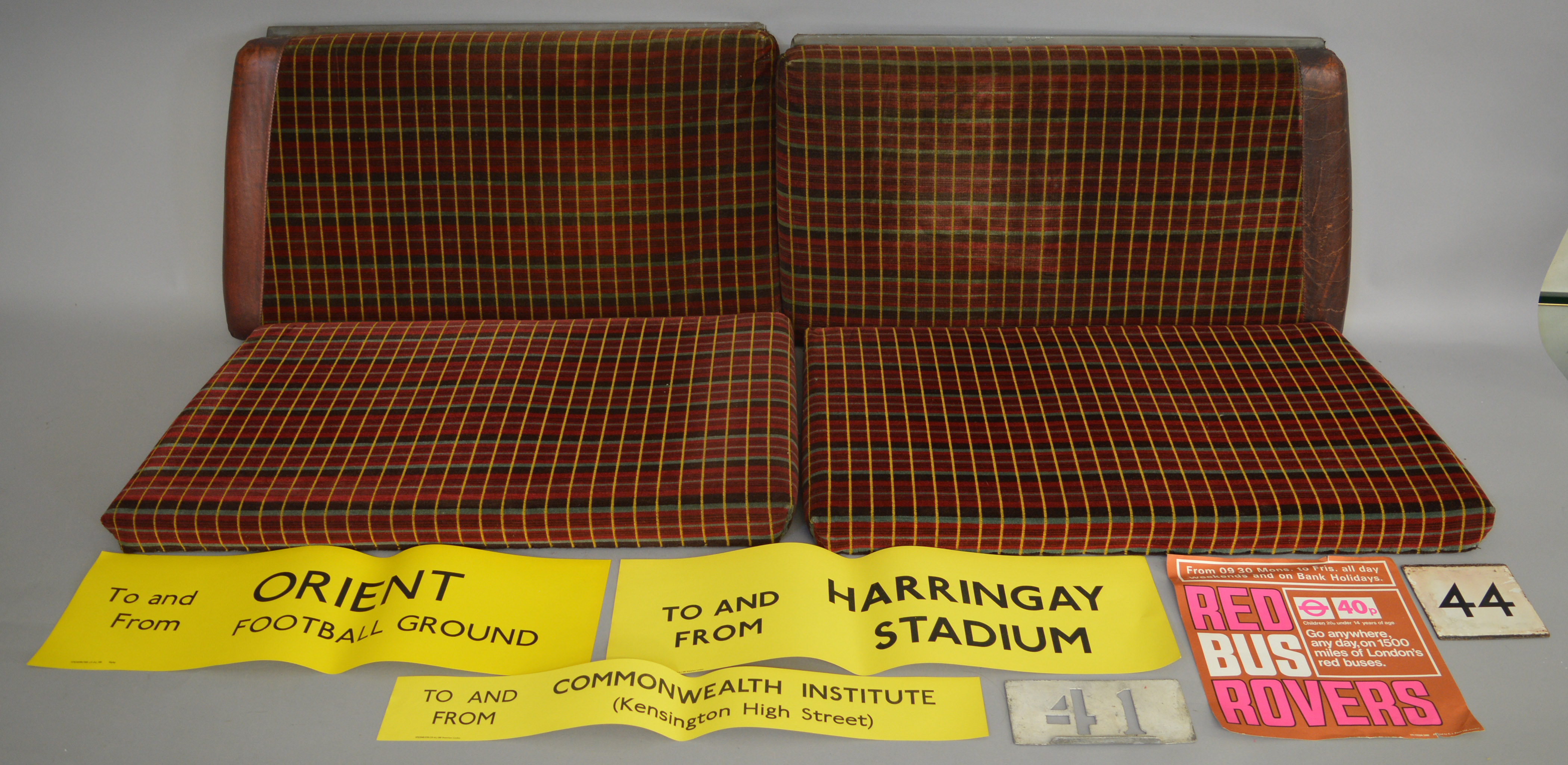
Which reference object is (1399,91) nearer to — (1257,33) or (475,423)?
(1257,33)

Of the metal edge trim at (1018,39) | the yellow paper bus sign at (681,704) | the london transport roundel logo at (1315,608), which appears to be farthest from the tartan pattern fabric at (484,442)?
the london transport roundel logo at (1315,608)

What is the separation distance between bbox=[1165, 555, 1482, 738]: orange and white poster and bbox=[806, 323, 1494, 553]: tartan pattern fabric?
5 cm

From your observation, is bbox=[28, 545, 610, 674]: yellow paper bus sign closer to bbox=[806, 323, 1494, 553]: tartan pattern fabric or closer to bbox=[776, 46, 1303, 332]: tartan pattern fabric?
bbox=[806, 323, 1494, 553]: tartan pattern fabric

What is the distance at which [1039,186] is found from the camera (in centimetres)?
181

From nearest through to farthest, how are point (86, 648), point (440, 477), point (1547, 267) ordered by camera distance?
point (86, 648), point (440, 477), point (1547, 267)

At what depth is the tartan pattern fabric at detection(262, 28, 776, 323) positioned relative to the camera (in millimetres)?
1789

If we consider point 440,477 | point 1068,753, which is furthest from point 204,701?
point 1068,753

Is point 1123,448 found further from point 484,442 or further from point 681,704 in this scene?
point 484,442

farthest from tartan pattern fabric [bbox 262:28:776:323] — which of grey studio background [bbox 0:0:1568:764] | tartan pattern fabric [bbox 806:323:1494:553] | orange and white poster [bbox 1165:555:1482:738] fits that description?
orange and white poster [bbox 1165:555:1482:738]

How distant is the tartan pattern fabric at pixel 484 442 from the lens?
4.78 ft

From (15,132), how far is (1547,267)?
3.37m

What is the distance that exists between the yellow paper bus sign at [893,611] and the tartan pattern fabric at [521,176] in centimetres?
67

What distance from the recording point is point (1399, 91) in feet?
6.27

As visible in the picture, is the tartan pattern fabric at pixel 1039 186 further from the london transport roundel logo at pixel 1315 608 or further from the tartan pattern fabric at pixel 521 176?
the london transport roundel logo at pixel 1315 608
